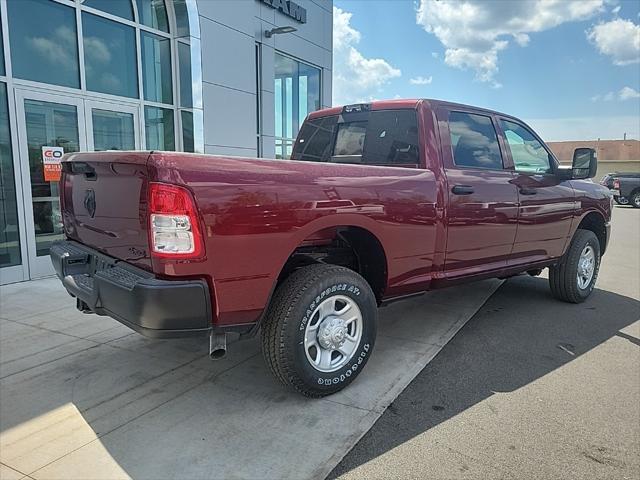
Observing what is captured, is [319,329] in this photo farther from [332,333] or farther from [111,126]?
[111,126]

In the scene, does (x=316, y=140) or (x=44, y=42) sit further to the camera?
(x=44, y=42)

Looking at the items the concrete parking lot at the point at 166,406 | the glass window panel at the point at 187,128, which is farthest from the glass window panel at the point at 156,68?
the concrete parking lot at the point at 166,406

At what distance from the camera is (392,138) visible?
4199 millimetres

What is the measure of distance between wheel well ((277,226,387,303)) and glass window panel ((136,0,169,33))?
6674 mm

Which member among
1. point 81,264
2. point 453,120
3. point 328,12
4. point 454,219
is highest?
point 328,12

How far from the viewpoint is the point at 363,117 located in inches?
177

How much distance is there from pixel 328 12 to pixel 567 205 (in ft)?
35.6

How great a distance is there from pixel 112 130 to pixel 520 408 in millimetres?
7125

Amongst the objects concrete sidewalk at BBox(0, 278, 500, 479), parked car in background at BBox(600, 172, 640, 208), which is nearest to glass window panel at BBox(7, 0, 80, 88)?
concrete sidewalk at BBox(0, 278, 500, 479)

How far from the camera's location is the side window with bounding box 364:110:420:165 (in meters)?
4.04

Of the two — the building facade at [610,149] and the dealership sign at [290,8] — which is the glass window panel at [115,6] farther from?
the building facade at [610,149]

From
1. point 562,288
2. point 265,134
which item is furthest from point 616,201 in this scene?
point 562,288

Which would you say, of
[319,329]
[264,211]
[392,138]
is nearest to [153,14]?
[392,138]

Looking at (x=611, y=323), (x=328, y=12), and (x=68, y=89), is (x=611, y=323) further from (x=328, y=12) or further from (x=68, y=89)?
(x=328, y=12)
